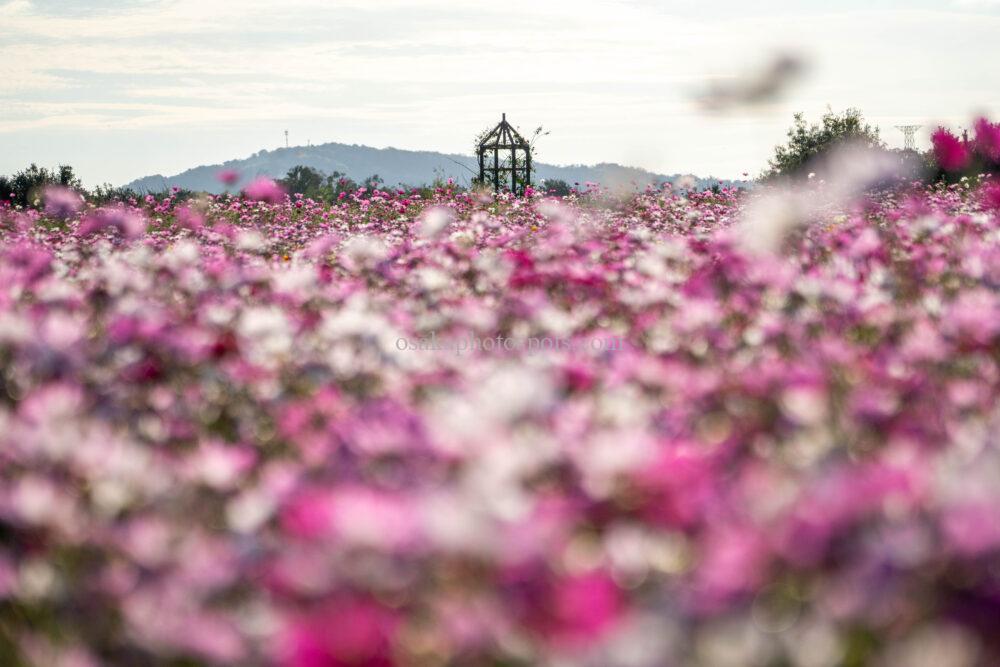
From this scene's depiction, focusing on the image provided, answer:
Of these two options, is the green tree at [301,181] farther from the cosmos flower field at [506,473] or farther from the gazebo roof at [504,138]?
the cosmos flower field at [506,473]

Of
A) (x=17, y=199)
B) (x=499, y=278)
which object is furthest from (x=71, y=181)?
(x=499, y=278)

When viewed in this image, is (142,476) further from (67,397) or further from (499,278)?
(499,278)

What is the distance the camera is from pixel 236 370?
3.15m

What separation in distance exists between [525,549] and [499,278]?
140 inches

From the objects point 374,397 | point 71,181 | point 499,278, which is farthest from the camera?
point 71,181

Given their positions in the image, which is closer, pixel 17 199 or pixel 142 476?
pixel 142 476

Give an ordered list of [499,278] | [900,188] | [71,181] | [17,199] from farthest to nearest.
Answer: [71,181], [17,199], [900,188], [499,278]

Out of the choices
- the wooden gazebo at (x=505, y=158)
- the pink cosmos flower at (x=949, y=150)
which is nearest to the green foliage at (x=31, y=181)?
the wooden gazebo at (x=505, y=158)

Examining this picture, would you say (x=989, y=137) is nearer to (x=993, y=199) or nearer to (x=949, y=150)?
(x=949, y=150)

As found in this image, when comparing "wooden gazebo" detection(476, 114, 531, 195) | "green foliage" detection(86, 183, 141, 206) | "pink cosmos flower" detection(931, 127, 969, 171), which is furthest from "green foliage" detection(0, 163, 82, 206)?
"pink cosmos flower" detection(931, 127, 969, 171)

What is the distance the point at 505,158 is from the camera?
2038 centimetres

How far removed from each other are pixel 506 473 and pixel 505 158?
18.8 metres

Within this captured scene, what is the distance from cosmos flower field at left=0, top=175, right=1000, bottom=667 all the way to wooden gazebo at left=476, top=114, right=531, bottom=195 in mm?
15392

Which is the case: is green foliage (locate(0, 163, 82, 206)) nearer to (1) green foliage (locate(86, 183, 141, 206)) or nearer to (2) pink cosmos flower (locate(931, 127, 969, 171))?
(1) green foliage (locate(86, 183, 141, 206))
